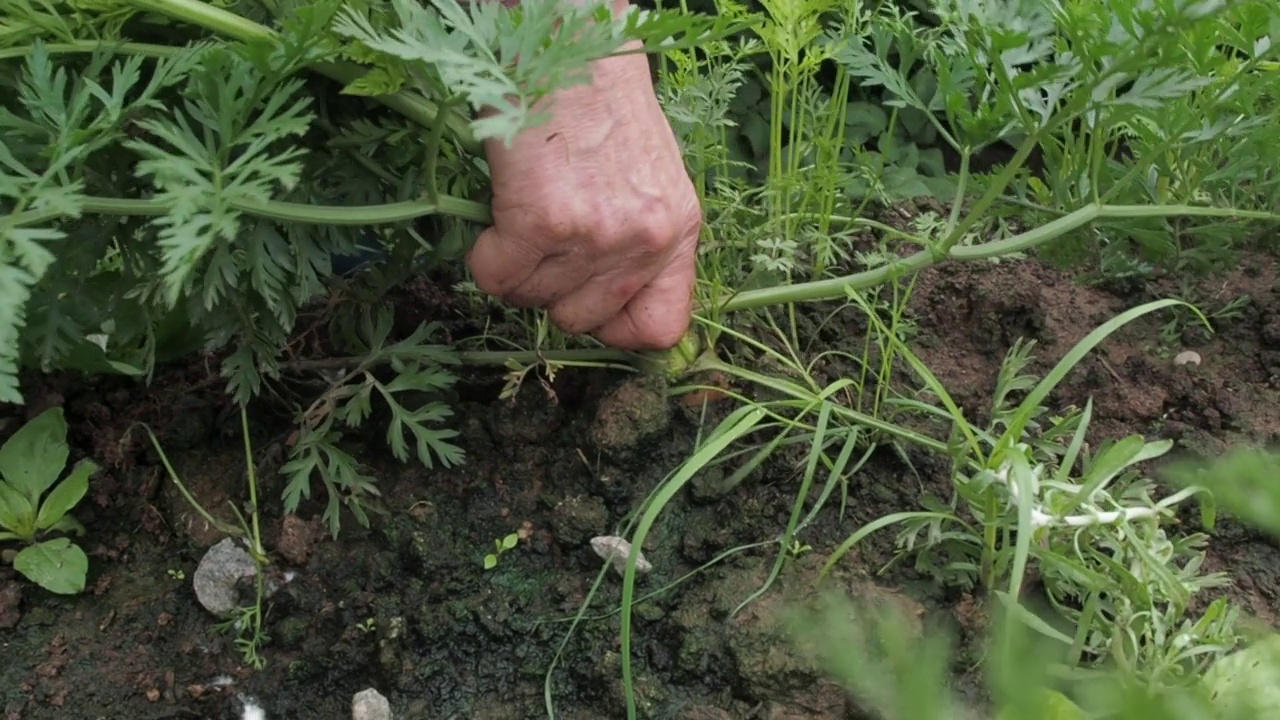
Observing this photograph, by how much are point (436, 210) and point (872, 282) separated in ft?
1.77

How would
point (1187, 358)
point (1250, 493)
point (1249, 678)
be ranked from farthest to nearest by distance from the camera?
point (1187, 358) → point (1249, 678) → point (1250, 493)

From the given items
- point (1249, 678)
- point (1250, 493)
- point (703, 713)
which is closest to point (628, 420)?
point (703, 713)

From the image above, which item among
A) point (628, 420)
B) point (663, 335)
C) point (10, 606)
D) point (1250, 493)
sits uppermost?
point (1250, 493)

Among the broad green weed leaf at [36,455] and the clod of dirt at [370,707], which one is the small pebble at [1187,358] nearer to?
the clod of dirt at [370,707]

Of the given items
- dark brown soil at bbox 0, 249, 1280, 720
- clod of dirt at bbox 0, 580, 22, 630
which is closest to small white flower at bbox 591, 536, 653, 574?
dark brown soil at bbox 0, 249, 1280, 720

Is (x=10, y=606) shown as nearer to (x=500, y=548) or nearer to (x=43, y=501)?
(x=43, y=501)

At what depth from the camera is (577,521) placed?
3.81 ft

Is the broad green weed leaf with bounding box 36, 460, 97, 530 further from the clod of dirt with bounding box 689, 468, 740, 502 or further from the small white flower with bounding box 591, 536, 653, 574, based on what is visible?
the clod of dirt with bounding box 689, 468, 740, 502

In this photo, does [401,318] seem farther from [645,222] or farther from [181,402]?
[645,222]

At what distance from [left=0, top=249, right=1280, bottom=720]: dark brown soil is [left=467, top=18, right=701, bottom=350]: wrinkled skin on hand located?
161mm

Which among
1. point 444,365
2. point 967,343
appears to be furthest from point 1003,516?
point 444,365

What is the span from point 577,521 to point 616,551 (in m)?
0.08

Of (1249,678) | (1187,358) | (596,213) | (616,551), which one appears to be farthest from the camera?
(1187,358)

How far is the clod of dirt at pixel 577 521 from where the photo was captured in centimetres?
116
